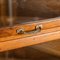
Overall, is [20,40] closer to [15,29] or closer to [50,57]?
[15,29]

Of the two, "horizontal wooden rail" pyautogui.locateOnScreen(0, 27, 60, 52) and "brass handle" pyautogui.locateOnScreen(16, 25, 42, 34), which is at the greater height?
"brass handle" pyautogui.locateOnScreen(16, 25, 42, 34)

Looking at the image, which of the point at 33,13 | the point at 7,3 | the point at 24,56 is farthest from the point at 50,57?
the point at 7,3

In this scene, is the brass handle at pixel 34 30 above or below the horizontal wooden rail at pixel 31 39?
above

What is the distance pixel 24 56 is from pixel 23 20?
0.20 meters

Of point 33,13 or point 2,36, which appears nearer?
point 2,36

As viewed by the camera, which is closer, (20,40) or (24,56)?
(20,40)

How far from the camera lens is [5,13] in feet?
2.43

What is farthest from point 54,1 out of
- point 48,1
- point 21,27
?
point 21,27

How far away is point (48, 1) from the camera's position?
0.83m

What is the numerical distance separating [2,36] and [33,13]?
0.70 ft

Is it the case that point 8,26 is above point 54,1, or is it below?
below

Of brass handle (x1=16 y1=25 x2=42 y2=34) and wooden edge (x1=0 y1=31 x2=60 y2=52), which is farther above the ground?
brass handle (x1=16 y1=25 x2=42 y2=34)

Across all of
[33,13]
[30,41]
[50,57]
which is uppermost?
[33,13]

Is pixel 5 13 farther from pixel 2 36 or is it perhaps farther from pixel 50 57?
pixel 50 57
